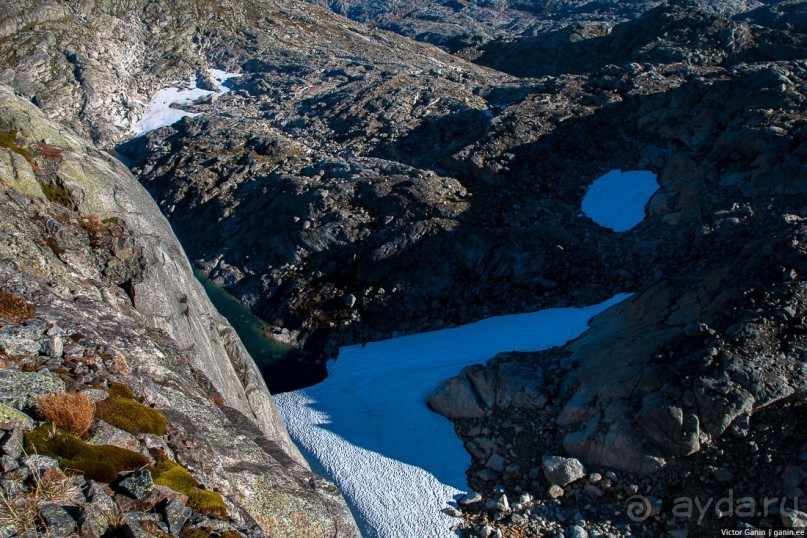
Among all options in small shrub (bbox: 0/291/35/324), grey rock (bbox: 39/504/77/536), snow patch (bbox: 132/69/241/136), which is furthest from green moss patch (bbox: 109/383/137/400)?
snow patch (bbox: 132/69/241/136)

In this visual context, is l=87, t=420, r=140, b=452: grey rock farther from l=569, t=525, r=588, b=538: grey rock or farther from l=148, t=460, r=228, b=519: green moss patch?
l=569, t=525, r=588, b=538: grey rock

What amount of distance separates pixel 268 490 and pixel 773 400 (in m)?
18.0

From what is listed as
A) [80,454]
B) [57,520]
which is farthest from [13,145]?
[57,520]

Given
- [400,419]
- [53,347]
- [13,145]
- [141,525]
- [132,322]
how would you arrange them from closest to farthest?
[141,525] → [53,347] → [132,322] → [13,145] → [400,419]

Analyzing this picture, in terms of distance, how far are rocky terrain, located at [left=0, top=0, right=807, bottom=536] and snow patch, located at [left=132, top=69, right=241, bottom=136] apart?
1873 mm

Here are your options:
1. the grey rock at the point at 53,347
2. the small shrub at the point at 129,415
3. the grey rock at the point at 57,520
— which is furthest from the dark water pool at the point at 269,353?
the grey rock at the point at 57,520

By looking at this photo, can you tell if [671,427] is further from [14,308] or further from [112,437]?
[14,308]

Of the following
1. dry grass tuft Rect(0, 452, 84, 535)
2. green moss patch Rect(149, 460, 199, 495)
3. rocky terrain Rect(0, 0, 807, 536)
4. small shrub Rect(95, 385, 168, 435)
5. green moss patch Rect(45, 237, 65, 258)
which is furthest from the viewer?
rocky terrain Rect(0, 0, 807, 536)

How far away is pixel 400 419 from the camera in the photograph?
26875mm

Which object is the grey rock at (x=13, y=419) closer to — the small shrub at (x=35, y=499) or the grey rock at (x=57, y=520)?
the small shrub at (x=35, y=499)

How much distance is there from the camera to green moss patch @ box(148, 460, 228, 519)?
8156 mm

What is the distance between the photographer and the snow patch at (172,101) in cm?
6925

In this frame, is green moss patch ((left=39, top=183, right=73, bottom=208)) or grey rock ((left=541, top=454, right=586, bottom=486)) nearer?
green moss patch ((left=39, top=183, right=73, bottom=208))

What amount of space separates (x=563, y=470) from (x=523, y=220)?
915 inches
